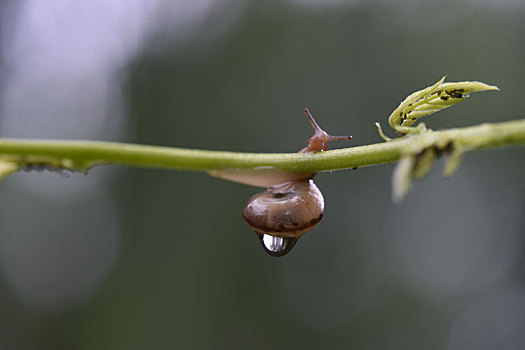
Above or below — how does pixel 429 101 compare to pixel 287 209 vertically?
above

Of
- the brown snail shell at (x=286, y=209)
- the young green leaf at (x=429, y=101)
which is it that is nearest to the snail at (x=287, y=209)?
the brown snail shell at (x=286, y=209)

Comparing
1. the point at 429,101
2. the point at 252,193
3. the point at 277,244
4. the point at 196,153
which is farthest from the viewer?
the point at 252,193

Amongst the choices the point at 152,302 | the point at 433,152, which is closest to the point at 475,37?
the point at 152,302

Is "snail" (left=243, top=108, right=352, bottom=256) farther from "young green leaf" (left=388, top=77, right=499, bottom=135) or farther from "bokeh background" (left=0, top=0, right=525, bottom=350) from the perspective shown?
"bokeh background" (left=0, top=0, right=525, bottom=350)

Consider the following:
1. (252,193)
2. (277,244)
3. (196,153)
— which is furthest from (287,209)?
(252,193)

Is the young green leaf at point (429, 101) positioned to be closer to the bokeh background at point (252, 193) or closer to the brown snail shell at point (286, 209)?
the brown snail shell at point (286, 209)

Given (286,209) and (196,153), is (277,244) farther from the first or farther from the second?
(196,153)

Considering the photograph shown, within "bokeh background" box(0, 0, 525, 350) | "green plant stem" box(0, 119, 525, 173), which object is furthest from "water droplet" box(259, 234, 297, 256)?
"bokeh background" box(0, 0, 525, 350)
